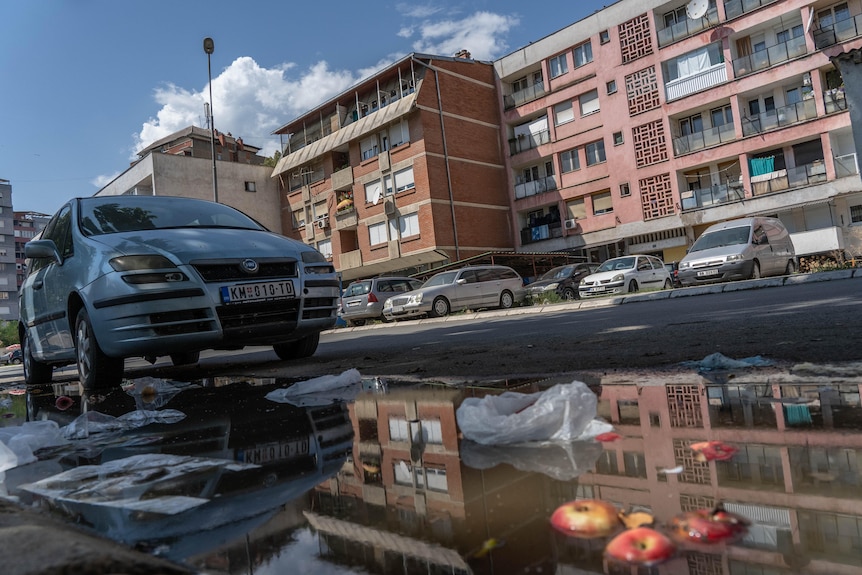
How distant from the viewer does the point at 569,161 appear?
3422 centimetres

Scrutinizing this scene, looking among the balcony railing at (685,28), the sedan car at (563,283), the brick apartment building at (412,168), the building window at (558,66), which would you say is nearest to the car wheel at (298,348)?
the sedan car at (563,283)

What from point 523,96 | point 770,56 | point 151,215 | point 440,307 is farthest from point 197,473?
point 523,96

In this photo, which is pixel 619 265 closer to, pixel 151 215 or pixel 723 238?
pixel 723 238

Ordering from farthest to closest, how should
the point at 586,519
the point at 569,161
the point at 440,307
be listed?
the point at 569,161 → the point at 440,307 → the point at 586,519

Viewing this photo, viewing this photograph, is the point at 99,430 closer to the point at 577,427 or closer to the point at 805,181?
the point at 577,427

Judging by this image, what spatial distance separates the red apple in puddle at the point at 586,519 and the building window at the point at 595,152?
109 ft

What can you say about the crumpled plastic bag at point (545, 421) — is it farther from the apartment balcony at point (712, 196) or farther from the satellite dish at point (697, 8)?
the satellite dish at point (697, 8)

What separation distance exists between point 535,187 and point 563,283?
14.3 meters

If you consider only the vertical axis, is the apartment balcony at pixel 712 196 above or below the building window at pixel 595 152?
below

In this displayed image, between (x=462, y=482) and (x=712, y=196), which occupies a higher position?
(x=712, y=196)

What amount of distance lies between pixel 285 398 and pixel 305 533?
2.26m

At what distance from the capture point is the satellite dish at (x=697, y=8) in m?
28.1

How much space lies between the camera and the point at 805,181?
26266 mm

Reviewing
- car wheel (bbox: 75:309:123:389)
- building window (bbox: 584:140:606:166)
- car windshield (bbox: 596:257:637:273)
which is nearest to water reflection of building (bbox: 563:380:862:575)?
car wheel (bbox: 75:309:123:389)
